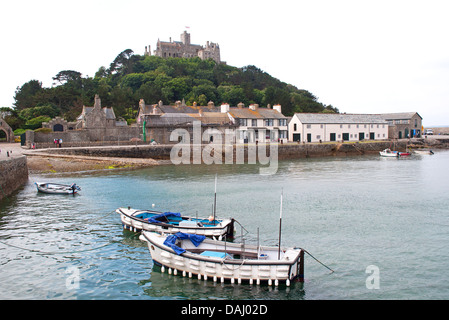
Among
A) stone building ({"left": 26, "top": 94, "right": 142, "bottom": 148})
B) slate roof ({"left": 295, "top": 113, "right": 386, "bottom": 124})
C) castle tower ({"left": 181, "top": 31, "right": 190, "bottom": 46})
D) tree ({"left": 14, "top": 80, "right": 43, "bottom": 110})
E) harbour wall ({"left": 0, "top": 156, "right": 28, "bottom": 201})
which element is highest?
castle tower ({"left": 181, "top": 31, "right": 190, "bottom": 46})

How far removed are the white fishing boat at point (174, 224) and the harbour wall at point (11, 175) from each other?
12985 mm

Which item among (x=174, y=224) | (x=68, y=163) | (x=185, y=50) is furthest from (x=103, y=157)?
(x=185, y=50)

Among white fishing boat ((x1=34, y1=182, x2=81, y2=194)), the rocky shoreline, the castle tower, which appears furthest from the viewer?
the castle tower

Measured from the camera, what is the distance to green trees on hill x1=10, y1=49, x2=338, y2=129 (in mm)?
89062

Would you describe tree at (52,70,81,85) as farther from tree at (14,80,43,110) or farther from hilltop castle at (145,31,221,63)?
hilltop castle at (145,31,221,63)

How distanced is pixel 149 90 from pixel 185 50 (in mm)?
90166

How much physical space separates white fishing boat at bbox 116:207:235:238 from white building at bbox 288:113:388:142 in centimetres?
5436

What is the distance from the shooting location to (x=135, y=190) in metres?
32.8

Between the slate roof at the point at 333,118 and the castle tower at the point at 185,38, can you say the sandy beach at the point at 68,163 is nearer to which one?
the slate roof at the point at 333,118

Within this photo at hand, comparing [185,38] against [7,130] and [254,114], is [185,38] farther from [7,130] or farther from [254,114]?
[7,130]

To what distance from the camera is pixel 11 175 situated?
3192 centimetres

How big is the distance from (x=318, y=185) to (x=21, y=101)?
8929 centimetres

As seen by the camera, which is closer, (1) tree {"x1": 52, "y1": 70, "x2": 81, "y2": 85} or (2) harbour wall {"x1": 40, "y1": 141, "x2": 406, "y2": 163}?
(2) harbour wall {"x1": 40, "y1": 141, "x2": 406, "y2": 163}

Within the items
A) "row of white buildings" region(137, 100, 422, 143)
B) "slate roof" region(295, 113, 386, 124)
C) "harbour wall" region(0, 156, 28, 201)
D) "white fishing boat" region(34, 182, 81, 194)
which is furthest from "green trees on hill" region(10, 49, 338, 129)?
"white fishing boat" region(34, 182, 81, 194)
